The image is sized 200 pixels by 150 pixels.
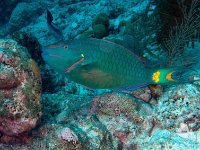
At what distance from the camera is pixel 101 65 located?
227 cm

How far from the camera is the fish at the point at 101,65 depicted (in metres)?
2.22

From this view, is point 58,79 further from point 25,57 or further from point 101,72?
point 101,72

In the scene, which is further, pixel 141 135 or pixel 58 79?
pixel 58 79

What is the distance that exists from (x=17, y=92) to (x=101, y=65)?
926 mm

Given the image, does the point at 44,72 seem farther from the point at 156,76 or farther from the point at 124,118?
the point at 156,76

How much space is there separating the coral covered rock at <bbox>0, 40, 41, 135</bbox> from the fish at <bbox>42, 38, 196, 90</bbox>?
457mm

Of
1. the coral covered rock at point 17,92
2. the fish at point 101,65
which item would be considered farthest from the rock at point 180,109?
the coral covered rock at point 17,92

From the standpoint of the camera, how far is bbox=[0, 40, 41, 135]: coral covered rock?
7.93 feet

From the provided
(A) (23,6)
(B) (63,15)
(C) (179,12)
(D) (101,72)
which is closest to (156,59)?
(C) (179,12)

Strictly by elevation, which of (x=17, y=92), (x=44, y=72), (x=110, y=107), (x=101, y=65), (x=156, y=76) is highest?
(x=101, y=65)

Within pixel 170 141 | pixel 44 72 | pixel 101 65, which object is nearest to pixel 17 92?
pixel 101 65

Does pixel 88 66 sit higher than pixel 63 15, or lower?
higher

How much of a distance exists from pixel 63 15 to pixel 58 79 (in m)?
5.90

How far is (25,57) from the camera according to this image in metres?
2.59
